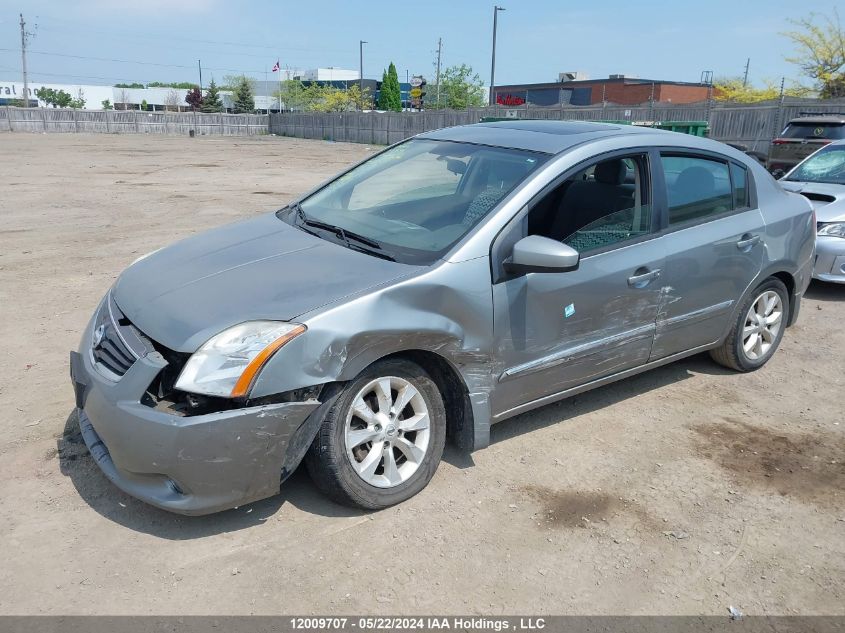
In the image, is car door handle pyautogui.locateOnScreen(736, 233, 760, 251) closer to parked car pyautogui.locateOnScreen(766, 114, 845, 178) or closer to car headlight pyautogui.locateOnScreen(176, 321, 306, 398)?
car headlight pyautogui.locateOnScreen(176, 321, 306, 398)

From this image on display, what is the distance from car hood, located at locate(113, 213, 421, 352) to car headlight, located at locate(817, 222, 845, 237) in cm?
571

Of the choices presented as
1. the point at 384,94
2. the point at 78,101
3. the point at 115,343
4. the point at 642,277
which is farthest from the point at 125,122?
the point at 78,101

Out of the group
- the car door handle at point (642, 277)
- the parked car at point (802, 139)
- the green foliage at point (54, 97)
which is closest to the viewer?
the car door handle at point (642, 277)

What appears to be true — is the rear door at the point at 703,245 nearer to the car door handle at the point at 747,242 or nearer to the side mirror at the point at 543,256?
the car door handle at the point at 747,242

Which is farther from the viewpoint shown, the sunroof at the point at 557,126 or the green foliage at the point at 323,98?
the green foliage at the point at 323,98

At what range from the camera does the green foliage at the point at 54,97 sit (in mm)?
114562

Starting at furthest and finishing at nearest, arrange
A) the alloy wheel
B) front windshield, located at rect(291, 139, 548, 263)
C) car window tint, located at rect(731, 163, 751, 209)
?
the alloy wheel → car window tint, located at rect(731, 163, 751, 209) → front windshield, located at rect(291, 139, 548, 263)

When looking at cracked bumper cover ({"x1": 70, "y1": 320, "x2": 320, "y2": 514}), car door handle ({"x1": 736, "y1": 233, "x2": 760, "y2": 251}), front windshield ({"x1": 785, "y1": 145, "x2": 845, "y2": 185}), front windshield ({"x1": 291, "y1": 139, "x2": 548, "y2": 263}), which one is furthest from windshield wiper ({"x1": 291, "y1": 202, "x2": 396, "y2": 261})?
front windshield ({"x1": 785, "y1": 145, "x2": 845, "y2": 185})

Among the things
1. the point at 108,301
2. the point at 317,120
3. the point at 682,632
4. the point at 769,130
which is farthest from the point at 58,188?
the point at 317,120


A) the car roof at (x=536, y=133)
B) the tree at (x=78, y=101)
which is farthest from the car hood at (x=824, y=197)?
the tree at (x=78, y=101)

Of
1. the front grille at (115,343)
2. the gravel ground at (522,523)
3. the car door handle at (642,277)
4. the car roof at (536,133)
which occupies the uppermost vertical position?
the car roof at (536,133)

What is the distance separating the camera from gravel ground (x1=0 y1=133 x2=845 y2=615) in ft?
9.21

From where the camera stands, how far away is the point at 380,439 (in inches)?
128

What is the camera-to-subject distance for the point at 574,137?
4098 mm
